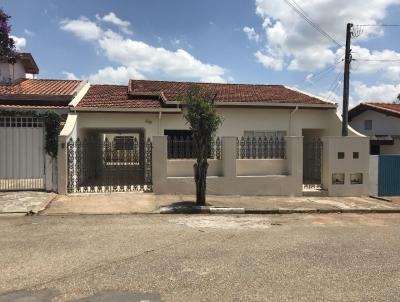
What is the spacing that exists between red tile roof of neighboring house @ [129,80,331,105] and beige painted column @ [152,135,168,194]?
4.06 meters

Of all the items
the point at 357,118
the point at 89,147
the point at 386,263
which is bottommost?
the point at 386,263

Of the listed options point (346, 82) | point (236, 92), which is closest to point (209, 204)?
point (346, 82)

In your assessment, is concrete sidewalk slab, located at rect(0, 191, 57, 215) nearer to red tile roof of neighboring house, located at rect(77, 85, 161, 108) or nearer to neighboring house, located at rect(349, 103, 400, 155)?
red tile roof of neighboring house, located at rect(77, 85, 161, 108)

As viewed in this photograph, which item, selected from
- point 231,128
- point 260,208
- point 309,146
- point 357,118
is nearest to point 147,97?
point 231,128

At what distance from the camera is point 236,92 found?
21.1m

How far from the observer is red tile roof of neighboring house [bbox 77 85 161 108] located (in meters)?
17.5

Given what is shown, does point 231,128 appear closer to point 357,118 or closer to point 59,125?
point 59,125

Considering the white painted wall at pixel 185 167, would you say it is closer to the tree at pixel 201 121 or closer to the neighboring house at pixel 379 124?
the tree at pixel 201 121

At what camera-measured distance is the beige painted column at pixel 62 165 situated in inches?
538

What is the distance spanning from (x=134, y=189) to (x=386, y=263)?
32.0 feet

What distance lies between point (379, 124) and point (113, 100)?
14.5 m

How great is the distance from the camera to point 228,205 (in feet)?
42.3

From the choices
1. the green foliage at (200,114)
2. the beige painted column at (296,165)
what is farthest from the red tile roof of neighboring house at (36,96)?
the beige painted column at (296,165)

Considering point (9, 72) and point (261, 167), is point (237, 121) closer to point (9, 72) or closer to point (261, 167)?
point (261, 167)
